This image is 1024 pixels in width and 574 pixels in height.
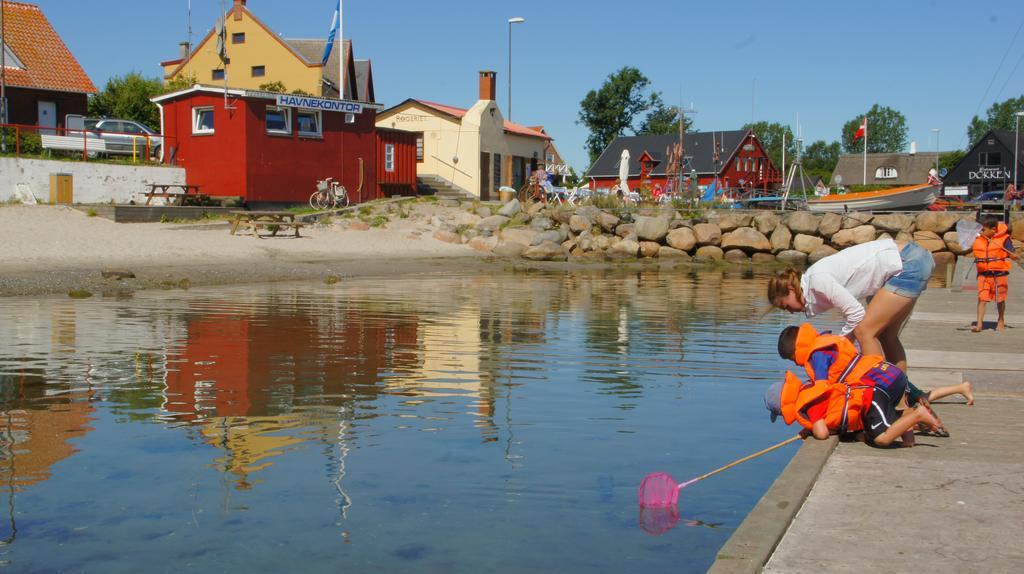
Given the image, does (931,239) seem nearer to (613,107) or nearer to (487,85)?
(487,85)

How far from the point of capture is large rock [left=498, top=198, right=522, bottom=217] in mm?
38225

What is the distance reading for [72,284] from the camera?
19719mm

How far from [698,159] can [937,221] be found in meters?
43.3

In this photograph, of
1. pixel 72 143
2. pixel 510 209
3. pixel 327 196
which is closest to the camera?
pixel 72 143

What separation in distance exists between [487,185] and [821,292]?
43.3 metres

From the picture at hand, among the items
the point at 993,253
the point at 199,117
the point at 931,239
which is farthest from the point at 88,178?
the point at 931,239

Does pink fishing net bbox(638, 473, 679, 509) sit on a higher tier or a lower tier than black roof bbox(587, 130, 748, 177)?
lower

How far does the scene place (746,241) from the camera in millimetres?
38781

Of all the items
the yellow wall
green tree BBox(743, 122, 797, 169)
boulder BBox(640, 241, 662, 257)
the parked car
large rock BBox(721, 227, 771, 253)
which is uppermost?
green tree BBox(743, 122, 797, 169)

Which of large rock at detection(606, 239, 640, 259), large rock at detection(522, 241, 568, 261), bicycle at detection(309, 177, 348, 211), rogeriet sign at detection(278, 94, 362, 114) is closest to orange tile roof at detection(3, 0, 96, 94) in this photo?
rogeriet sign at detection(278, 94, 362, 114)

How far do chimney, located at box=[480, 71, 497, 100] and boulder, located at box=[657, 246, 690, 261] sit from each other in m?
16.8

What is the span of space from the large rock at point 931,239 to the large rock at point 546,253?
646 inches

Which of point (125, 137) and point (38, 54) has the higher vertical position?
point (38, 54)

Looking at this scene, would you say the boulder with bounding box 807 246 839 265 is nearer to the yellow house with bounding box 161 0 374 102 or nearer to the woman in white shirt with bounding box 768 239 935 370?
the yellow house with bounding box 161 0 374 102
